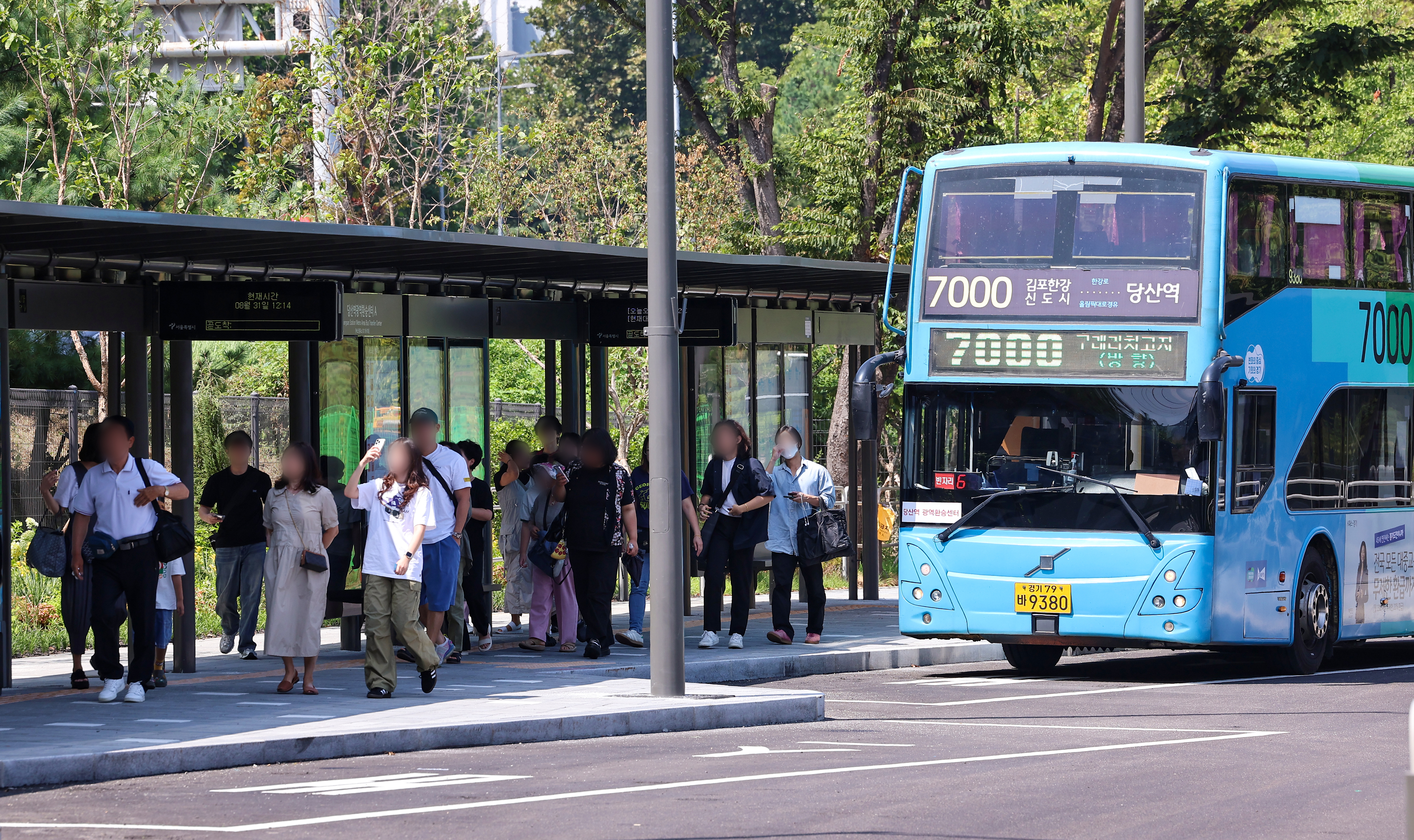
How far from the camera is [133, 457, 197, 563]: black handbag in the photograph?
38.4 feet

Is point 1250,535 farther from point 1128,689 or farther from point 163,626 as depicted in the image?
point 163,626

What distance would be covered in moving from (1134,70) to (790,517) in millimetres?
6746

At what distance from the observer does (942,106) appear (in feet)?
82.5

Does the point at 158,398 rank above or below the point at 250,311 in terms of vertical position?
below

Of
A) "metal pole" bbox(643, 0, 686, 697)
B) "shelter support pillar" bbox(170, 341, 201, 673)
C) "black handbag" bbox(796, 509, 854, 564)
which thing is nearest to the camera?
"metal pole" bbox(643, 0, 686, 697)

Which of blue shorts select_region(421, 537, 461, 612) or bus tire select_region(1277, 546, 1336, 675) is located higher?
blue shorts select_region(421, 537, 461, 612)

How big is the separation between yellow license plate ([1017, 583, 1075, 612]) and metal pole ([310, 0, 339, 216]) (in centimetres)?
1297

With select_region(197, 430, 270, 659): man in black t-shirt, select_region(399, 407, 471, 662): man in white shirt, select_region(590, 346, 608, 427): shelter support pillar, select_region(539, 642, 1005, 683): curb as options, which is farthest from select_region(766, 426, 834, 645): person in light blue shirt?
select_region(197, 430, 270, 659): man in black t-shirt

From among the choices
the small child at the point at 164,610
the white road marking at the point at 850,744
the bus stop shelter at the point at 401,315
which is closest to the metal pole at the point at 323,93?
the bus stop shelter at the point at 401,315

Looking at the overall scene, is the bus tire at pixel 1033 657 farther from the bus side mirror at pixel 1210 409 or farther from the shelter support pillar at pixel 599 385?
the shelter support pillar at pixel 599 385

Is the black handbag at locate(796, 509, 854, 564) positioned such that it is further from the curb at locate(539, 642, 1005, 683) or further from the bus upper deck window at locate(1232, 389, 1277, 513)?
the bus upper deck window at locate(1232, 389, 1277, 513)

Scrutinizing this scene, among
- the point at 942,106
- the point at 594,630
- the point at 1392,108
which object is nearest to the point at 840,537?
the point at 594,630

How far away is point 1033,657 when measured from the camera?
15727 millimetres

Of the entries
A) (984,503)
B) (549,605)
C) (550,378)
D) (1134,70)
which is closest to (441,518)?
(549,605)
